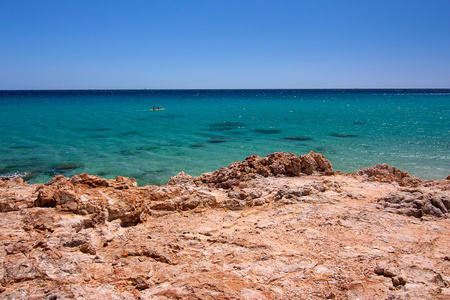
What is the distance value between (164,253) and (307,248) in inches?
82.4

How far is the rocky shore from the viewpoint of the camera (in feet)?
11.4

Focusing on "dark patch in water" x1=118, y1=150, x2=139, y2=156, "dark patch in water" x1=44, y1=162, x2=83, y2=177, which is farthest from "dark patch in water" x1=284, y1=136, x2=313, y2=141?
"dark patch in water" x1=44, y1=162, x2=83, y2=177

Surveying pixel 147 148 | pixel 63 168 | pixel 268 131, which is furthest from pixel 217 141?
pixel 63 168

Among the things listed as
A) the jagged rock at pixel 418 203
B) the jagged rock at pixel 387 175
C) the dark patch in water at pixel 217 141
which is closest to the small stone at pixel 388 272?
the jagged rock at pixel 418 203

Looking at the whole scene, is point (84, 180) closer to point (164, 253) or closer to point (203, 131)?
point (164, 253)

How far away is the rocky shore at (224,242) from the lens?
3465 mm

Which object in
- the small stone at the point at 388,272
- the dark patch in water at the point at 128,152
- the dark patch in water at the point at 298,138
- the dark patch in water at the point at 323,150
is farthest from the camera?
the dark patch in water at the point at 298,138

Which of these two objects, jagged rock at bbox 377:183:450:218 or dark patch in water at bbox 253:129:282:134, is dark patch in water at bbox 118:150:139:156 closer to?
dark patch in water at bbox 253:129:282:134

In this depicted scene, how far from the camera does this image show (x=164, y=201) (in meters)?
6.22

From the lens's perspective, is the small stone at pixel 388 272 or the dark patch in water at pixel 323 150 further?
the dark patch in water at pixel 323 150

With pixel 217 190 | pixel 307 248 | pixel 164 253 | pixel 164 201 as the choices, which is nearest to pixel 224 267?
pixel 164 253

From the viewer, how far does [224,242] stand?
15.4 feet

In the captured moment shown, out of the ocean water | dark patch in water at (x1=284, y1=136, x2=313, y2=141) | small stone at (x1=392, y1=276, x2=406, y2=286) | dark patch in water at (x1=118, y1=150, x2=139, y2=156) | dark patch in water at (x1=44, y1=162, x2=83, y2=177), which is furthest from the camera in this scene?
dark patch in water at (x1=284, y1=136, x2=313, y2=141)

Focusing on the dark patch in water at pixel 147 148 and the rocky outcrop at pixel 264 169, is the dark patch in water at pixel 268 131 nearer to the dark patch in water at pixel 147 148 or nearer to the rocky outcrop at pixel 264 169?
the dark patch in water at pixel 147 148
